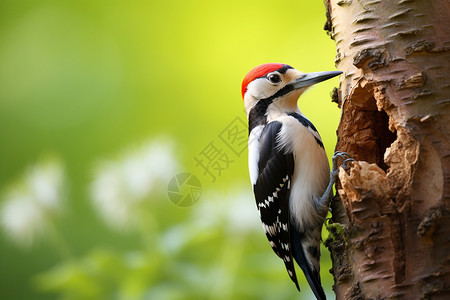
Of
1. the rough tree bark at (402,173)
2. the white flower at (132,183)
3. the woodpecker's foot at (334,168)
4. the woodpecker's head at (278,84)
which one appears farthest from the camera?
the white flower at (132,183)

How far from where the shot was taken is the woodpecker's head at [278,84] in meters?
2.25

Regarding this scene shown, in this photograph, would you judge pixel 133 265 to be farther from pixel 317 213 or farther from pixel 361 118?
pixel 361 118

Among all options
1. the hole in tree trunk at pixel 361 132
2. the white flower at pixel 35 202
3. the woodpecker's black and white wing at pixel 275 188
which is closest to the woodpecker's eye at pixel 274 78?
the woodpecker's black and white wing at pixel 275 188

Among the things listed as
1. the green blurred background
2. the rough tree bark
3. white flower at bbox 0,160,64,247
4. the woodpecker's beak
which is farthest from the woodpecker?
white flower at bbox 0,160,64,247

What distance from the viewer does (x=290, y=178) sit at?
218 centimetres

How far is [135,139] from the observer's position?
10.5 ft

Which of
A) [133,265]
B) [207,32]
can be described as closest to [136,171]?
[133,265]

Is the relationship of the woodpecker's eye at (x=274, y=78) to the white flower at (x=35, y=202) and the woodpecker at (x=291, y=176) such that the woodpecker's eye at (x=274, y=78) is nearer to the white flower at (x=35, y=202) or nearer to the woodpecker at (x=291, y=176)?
the woodpecker at (x=291, y=176)

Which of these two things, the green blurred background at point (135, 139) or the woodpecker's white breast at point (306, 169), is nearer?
the woodpecker's white breast at point (306, 169)

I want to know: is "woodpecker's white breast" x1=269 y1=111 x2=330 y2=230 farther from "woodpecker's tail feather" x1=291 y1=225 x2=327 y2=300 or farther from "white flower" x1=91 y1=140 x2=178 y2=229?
"white flower" x1=91 y1=140 x2=178 y2=229

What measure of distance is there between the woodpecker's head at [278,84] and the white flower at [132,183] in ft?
1.53

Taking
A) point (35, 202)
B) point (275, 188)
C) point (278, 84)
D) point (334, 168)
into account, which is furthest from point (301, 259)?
point (35, 202)

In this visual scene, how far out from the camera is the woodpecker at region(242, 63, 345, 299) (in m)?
2.14

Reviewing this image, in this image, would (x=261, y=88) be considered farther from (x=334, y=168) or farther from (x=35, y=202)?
(x=35, y=202)
